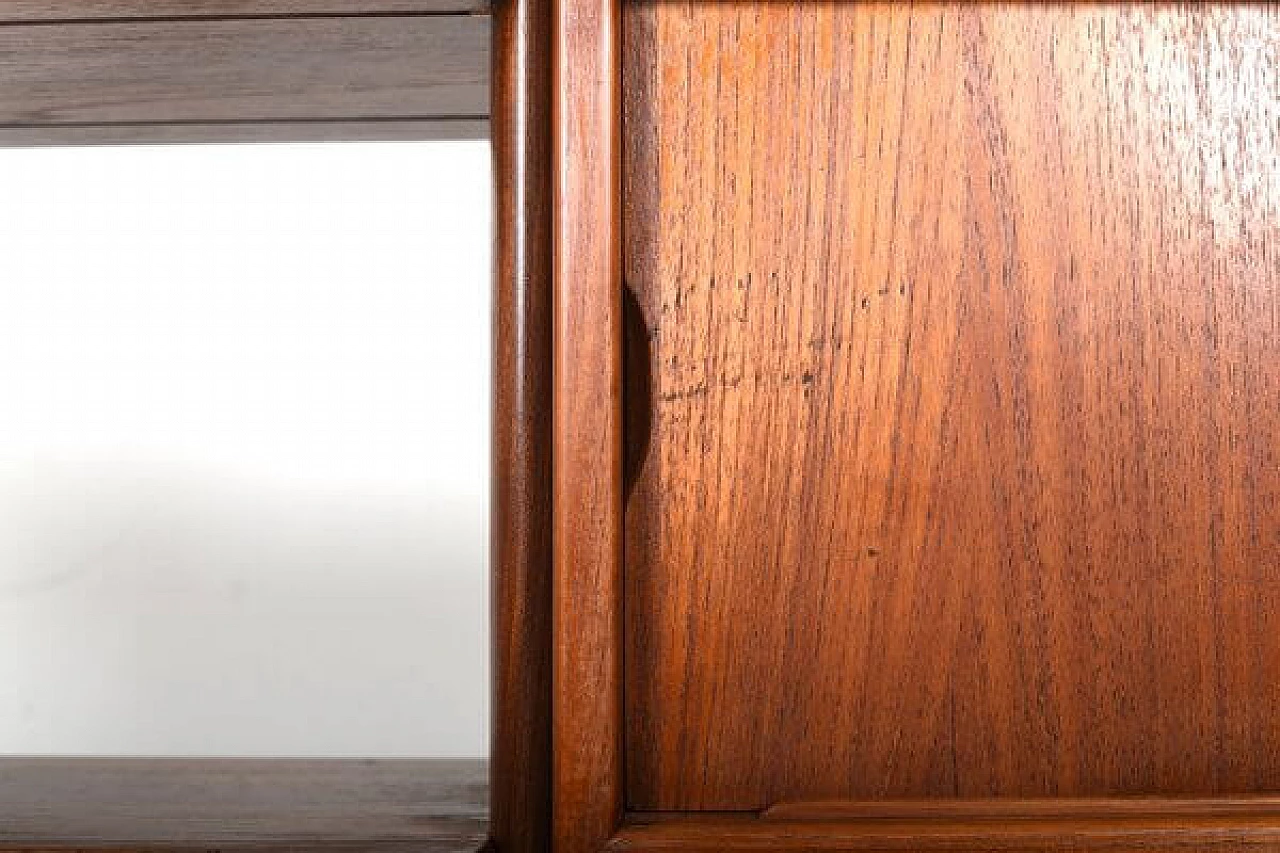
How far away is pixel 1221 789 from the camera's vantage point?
61 cm

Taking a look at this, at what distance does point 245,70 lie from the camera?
0.79 m

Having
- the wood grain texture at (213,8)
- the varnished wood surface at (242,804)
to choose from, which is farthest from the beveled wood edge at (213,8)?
the varnished wood surface at (242,804)

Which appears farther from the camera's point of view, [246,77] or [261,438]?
[261,438]

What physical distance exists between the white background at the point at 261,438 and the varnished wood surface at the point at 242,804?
8.9 inches

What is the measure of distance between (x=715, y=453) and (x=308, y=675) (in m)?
0.70

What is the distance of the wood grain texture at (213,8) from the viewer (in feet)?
2.19

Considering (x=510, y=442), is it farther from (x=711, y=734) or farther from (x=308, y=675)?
(x=308, y=675)

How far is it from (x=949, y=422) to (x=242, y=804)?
44cm

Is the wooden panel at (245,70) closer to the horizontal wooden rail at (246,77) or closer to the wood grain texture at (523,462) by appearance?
the horizontal wooden rail at (246,77)

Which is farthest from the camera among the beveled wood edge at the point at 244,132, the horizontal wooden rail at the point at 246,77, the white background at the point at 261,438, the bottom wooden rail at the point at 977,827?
the white background at the point at 261,438

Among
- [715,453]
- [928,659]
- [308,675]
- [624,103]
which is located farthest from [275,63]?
[308,675]

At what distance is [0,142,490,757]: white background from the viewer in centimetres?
118

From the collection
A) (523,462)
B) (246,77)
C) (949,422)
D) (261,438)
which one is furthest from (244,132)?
(949,422)

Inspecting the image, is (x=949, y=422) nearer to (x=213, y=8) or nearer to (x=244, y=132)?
(x=213, y=8)
